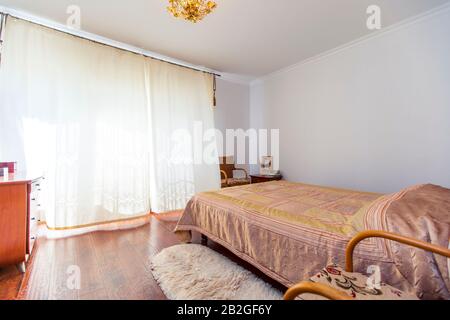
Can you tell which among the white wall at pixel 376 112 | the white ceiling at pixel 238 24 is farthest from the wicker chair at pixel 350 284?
the white ceiling at pixel 238 24

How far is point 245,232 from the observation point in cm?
165

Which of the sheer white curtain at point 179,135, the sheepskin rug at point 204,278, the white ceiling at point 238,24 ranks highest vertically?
the white ceiling at point 238,24

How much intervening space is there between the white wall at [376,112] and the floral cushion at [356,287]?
2.23 meters

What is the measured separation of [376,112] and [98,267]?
12.5ft

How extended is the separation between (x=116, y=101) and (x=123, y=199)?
1473 millimetres

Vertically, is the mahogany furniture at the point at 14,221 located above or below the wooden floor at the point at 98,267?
above

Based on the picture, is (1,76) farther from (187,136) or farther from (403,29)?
(403,29)

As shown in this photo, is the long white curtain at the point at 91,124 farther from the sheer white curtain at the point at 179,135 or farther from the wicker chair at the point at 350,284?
the wicker chair at the point at 350,284

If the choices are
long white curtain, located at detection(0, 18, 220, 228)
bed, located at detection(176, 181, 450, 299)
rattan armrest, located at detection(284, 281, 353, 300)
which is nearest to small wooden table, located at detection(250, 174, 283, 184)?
long white curtain, located at detection(0, 18, 220, 228)

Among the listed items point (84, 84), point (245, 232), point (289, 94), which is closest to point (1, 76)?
point (84, 84)

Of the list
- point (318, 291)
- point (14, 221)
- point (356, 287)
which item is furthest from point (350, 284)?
point (14, 221)

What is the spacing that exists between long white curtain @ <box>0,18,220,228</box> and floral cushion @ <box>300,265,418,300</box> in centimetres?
280

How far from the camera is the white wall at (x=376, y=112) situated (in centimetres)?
229

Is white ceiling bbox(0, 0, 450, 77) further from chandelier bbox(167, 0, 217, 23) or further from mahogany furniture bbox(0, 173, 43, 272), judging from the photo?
mahogany furniture bbox(0, 173, 43, 272)
